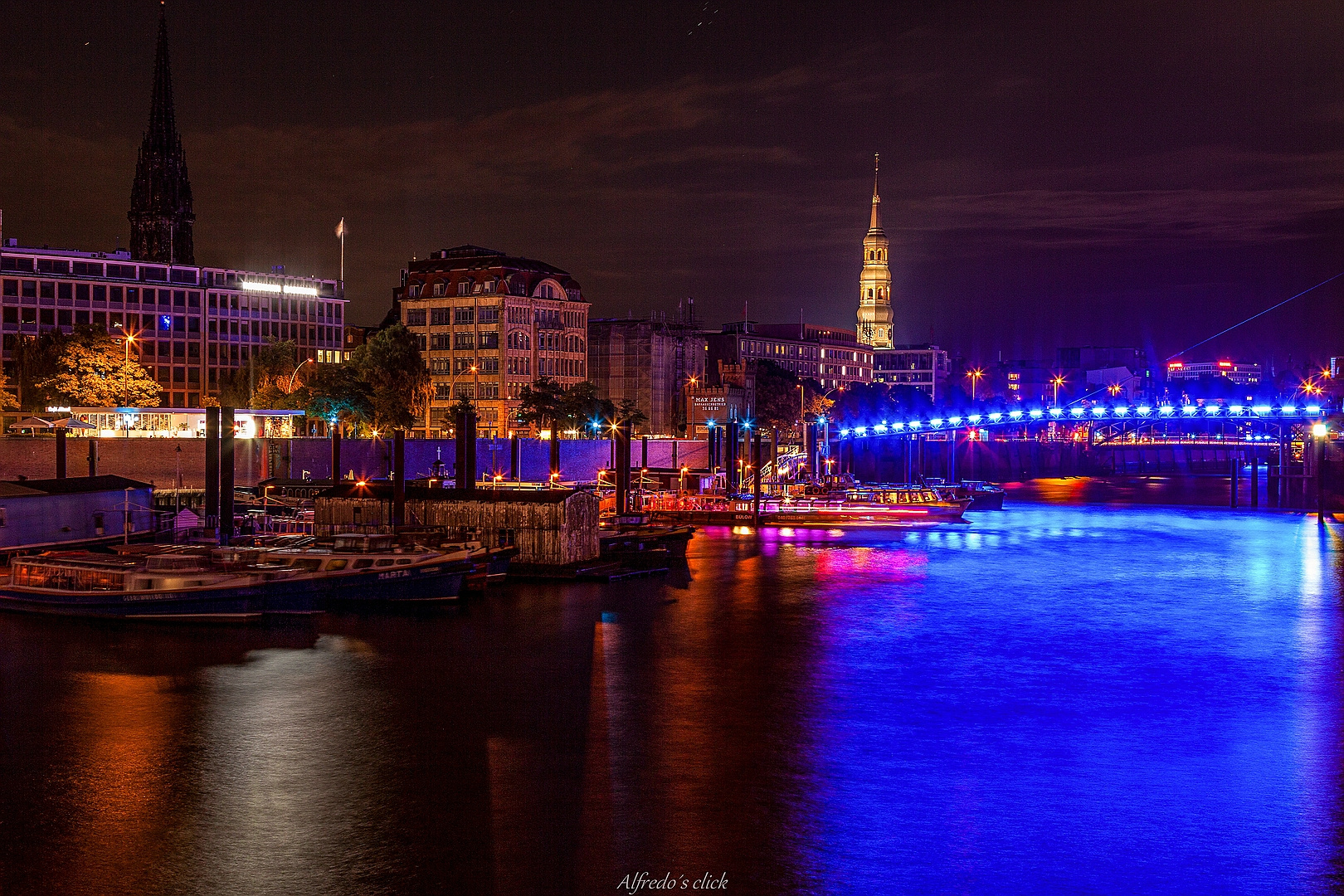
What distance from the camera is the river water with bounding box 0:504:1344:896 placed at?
19.1 m

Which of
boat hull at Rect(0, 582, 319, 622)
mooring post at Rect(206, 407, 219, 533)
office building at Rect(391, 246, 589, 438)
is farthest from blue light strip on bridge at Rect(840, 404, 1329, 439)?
boat hull at Rect(0, 582, 319, 622)

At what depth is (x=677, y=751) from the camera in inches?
986

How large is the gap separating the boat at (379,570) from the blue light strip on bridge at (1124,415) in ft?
250

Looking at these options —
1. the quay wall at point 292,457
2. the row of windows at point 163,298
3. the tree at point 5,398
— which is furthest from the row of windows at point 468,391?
the tree at point 5,398

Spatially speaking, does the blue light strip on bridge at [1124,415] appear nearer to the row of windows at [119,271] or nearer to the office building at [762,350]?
the office building at [762,350]

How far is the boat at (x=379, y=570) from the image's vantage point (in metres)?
40.4

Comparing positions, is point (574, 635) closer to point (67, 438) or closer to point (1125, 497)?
point (67, 438)

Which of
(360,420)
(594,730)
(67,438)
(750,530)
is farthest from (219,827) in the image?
(360,420)

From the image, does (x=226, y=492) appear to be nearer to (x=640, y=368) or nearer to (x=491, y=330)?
(x=491, y=330)

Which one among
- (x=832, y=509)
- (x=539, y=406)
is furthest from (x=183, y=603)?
(x=539, y=406)

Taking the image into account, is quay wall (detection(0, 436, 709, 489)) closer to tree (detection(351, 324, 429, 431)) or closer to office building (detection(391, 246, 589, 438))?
tree (detection(351, 324, 429, 431))

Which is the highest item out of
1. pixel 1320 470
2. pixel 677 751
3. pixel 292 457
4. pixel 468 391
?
pixel 468 391

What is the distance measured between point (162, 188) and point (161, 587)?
125616 millimetres

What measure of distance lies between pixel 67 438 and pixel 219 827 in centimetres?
6510
